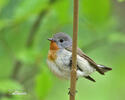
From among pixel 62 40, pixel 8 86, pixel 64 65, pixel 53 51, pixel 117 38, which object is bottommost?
pixel 8 86

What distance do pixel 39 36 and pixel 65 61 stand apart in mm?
771

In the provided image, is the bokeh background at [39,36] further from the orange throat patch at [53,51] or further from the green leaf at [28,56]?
the orange throat patch at [53,51]

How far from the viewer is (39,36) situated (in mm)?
4188

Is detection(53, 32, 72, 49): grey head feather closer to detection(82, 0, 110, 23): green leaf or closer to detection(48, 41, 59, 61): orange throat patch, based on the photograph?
detection(48, 41, 59, 61): orange throat patch

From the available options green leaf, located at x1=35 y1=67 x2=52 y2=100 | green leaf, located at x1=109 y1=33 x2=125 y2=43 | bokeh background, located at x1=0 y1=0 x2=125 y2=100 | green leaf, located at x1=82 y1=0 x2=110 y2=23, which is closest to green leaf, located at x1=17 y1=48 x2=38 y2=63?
bokeh background, located at x1=0 y1=0 x2=125 y2=100

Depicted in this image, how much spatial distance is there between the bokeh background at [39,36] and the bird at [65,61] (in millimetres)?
266

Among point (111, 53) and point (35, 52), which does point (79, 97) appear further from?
point (35, 52)

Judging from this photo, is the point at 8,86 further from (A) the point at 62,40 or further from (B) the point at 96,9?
(B) the point at 96,9

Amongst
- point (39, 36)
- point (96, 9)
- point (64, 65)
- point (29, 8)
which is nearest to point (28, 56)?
point (39, 36)

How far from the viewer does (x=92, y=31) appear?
405cm

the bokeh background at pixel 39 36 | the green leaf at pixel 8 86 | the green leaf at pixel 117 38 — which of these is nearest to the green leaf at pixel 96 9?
the bokeh background at pixel 39 36

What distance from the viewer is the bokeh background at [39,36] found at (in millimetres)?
3848

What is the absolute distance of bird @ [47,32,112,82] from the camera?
3.50 meters

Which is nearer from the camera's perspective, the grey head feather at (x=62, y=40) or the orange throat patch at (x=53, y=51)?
the orange throat patch at (x=53, y=51)
